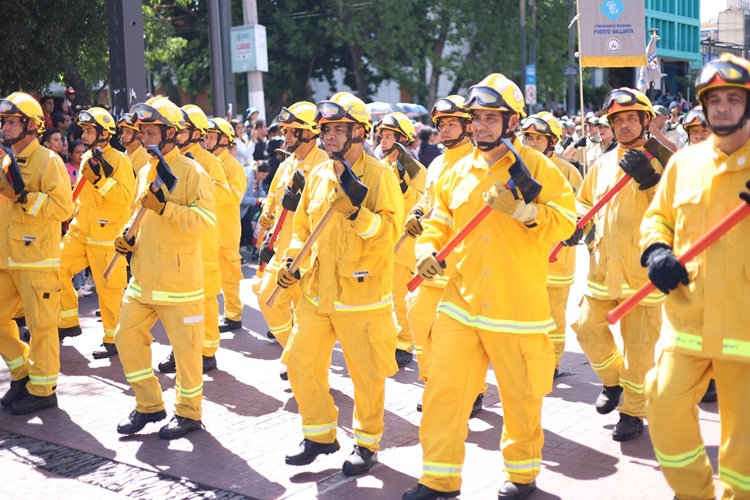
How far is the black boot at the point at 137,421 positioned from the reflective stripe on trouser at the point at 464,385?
246 centimetres

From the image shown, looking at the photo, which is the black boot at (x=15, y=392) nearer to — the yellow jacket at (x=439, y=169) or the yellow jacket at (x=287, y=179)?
the yellow jacket at (x=287, y=179)

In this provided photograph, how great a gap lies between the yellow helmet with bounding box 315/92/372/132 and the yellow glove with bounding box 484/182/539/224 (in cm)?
140

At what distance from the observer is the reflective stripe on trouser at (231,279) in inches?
406

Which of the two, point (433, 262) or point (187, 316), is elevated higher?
point (433, 262)

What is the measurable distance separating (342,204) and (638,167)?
196 cm

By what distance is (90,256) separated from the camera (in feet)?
30.8

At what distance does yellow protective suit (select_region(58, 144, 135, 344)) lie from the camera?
9.20 meters

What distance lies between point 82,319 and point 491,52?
31.8 metres

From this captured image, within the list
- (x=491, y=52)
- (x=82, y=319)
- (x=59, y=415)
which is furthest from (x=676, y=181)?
(x=491, y=52)

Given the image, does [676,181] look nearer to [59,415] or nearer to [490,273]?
[490,273]

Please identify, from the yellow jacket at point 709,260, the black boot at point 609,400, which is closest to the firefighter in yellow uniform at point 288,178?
the black boot at point 609,400

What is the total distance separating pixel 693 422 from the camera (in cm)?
434

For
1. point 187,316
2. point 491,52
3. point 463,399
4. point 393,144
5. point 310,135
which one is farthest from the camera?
point 491,52

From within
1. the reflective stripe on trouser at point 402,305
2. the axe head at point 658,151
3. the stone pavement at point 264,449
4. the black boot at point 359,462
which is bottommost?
the stone pavement at point 264,449
